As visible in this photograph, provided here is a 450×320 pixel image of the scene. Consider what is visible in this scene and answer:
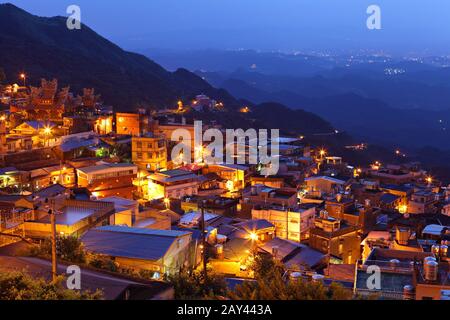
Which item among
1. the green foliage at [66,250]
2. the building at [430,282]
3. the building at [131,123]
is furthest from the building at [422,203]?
the green foliage at [66,250]

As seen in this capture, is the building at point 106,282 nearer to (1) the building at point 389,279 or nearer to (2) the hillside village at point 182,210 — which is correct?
(2) the hillside village at point 182,210

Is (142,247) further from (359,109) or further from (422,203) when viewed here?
(359,109)

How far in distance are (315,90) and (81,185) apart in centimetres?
15896

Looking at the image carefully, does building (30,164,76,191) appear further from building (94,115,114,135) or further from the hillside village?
building (94,115,114,135)

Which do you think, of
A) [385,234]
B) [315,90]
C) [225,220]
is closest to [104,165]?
[225,220]

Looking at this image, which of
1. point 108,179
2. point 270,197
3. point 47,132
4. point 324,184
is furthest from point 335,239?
point 47,132

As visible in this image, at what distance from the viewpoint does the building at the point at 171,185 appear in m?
23.9

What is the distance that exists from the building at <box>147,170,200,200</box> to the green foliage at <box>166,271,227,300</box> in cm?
1295

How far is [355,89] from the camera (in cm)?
17988

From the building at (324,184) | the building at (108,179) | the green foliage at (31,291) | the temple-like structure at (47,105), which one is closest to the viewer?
the green foliage at (31,291)

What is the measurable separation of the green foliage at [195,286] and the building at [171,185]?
1295 centimetres

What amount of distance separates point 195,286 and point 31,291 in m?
3.52

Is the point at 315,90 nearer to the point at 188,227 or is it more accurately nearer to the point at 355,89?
the point at 355,89

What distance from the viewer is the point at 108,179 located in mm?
23047
